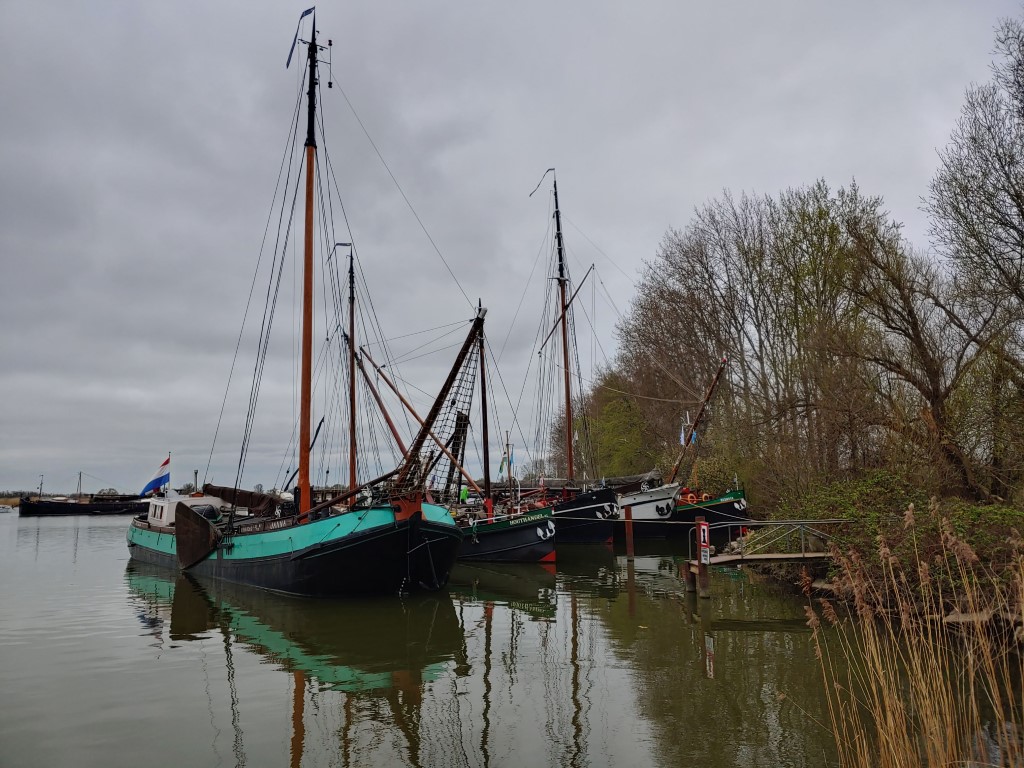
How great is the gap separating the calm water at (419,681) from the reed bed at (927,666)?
636 millimetres

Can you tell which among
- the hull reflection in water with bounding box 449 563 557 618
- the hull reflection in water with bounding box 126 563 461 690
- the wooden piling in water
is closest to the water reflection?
the hull reflection in water with bounding box 126 563 461 690

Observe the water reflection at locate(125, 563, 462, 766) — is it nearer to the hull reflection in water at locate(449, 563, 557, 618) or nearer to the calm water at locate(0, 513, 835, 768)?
the calm water at locate(0, 513, 835, 768)

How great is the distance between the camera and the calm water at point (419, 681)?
23.9 ft

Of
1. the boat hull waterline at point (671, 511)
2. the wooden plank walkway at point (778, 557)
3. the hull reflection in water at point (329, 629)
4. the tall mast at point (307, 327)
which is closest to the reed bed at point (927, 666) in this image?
the wooden plank walkway at point (778, 557)

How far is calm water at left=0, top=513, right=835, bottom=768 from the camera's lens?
7.28 m

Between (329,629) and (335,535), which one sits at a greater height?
(335,535)

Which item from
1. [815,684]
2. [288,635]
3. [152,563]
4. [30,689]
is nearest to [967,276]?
[815,684]

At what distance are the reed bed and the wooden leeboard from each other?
16934 millimetres

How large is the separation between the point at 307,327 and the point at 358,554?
632 centimetres

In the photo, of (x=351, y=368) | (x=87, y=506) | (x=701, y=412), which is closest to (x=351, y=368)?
(x=351, y=368)

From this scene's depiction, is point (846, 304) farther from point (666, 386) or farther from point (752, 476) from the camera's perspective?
point (666, 386)

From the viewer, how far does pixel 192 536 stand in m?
22.5

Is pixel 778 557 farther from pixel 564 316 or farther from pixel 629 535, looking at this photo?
pixel 564 316

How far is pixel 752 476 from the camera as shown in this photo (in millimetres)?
27750
